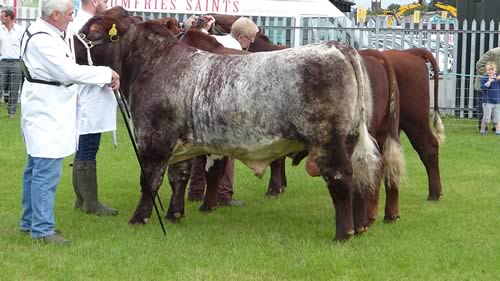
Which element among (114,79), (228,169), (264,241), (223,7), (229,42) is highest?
(223,7)

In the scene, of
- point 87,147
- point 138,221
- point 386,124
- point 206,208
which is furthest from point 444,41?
point 138,221

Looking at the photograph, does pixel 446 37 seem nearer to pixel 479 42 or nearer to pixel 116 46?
pixel 479 42

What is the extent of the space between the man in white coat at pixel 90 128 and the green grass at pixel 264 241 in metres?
0.21

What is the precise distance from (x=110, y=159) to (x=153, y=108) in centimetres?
449

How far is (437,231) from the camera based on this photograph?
723cm

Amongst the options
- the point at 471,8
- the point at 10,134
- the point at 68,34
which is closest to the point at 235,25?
the point at 68,34

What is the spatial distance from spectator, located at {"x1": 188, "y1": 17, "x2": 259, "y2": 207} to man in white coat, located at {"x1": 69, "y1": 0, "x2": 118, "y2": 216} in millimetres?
1162

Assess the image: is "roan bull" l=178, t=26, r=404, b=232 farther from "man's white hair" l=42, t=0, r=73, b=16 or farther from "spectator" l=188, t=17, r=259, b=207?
"man's white hair" l=42, t=0, r=73, b=16

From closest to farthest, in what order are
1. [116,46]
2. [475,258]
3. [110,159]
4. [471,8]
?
1. [475,258]
2. [116,46]
3. [110,159]
4. [471,8]

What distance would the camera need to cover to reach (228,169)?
882 centimetres

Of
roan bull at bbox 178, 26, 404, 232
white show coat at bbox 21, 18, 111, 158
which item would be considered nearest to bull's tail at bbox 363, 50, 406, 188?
roan bull at bbox 178, 26, 404, 232

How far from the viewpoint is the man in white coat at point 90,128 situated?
7578 millimetres

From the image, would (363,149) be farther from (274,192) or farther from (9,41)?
(9,41)

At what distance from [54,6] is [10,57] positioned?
10502 millimetres
